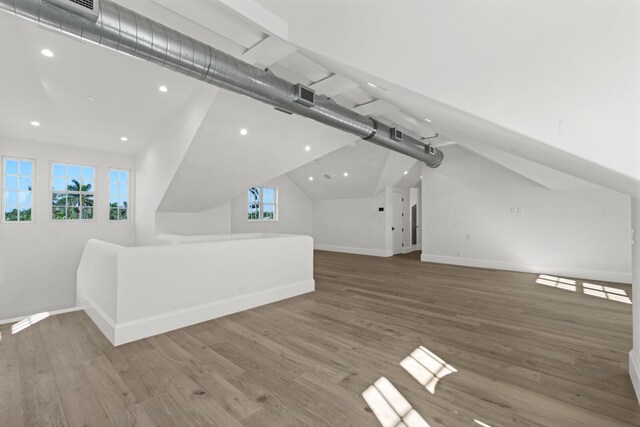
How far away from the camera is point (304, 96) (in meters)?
3.75

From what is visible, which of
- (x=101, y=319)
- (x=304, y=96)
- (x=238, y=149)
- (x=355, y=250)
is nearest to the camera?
(x=101, y=319)

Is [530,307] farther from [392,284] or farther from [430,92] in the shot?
[430,92]

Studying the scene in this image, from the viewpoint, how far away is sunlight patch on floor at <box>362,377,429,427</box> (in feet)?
5.90

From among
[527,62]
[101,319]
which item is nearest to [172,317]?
[101,319]

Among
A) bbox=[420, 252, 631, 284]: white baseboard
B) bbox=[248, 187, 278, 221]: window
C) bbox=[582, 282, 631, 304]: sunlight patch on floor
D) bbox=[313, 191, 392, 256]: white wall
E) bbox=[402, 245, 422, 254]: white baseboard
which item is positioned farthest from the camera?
bbox=[402, 245, 422, 254]: white baseboard

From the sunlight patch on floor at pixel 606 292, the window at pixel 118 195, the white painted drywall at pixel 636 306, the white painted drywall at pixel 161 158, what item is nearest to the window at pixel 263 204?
the white painted drywall at pixel 161 158

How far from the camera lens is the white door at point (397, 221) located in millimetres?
9852

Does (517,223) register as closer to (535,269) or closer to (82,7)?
(535,269)

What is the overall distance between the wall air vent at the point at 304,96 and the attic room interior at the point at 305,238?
19mm

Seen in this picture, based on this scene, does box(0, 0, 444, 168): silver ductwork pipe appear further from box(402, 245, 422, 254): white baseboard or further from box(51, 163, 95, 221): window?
box(402, 245, 422, 254): white baseboard

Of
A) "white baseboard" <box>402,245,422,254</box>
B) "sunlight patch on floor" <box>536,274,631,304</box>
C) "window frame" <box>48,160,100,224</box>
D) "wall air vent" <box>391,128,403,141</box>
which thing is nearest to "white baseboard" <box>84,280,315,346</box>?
"wall air vent" <box>391,128,403,141</box>

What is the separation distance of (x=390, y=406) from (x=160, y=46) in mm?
3582

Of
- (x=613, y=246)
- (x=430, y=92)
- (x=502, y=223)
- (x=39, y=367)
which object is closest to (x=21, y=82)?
(x=39, y=367)

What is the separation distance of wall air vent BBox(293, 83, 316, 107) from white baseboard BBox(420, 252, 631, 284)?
20.3 feet
